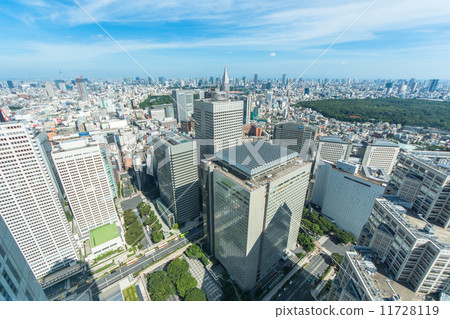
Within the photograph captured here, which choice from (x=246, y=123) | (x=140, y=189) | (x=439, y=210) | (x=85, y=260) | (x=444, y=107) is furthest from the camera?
(x=444, y=107)

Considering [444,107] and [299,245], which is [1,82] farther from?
[444,107]

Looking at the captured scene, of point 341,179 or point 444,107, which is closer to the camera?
point 341,179

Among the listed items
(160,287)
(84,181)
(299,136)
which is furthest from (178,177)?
(299,136)

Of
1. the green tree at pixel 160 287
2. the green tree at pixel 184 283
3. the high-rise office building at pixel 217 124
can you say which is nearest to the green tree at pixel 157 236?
the green tree at pixel 160 287

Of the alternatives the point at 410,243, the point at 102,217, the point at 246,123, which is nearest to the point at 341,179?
the point at 410,243

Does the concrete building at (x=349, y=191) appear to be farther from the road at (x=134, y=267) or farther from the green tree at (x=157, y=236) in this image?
the green tree at (x=157, y=236)

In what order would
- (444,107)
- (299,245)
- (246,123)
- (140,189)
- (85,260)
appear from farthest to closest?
1. (444,107)
2. (246,123)
3. (140,189)
4. (299,245)
5. (85,260)
